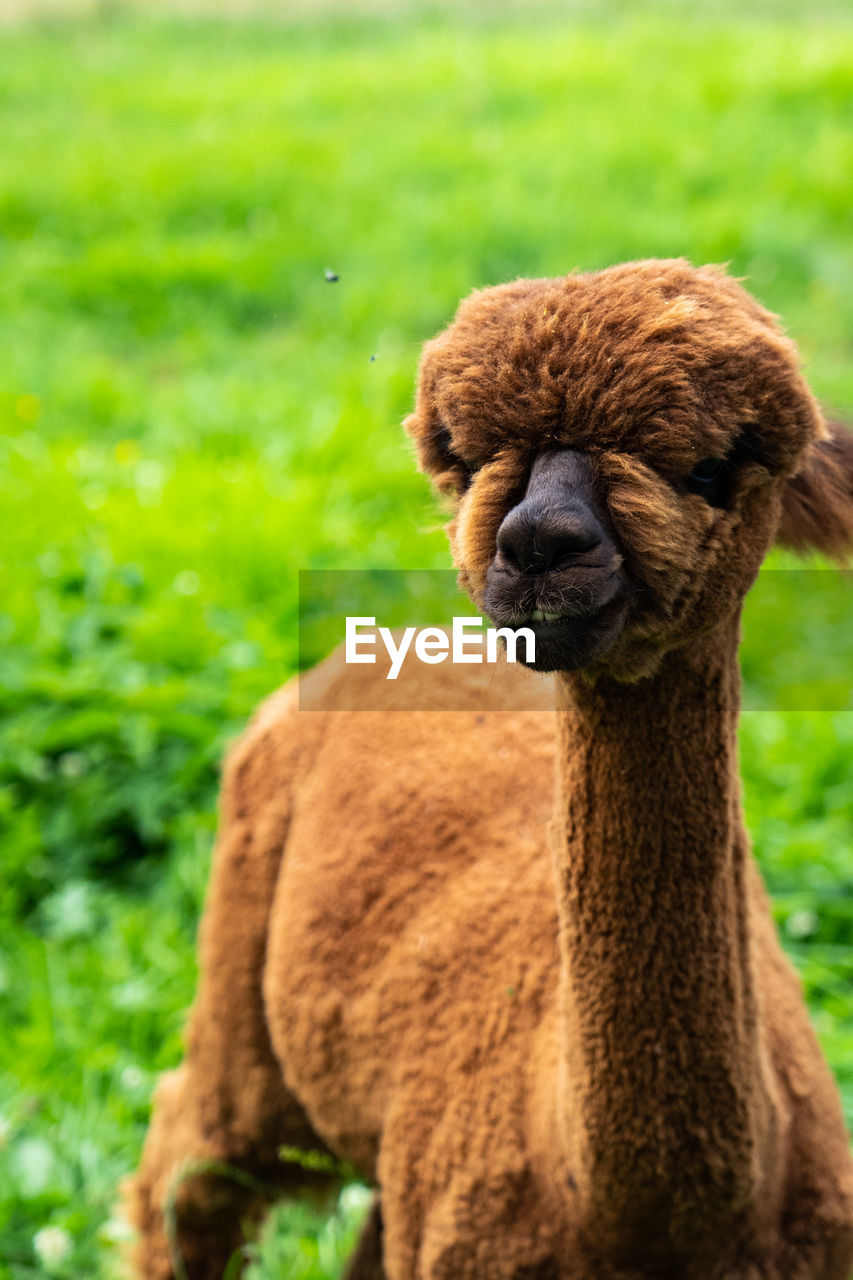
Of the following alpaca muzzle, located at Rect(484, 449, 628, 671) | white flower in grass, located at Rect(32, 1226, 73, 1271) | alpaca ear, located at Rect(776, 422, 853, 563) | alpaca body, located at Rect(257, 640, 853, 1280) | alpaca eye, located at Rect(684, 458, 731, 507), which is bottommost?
white flower in grass, located at Rect(32, 1226, 73, 1271)

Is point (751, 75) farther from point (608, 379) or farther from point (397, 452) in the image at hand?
point (608, 379)

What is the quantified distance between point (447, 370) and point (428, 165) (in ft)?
24.4

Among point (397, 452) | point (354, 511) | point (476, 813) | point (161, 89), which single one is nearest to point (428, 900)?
point (476, 813)

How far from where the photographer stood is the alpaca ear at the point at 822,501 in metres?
1.42

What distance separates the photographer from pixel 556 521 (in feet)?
3.52

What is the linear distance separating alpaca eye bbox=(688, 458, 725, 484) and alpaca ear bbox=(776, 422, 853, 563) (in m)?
0.27

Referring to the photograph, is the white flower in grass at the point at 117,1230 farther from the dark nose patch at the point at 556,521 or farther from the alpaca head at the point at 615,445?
the dark nose patch at the point at 556,521

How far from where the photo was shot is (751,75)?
8906mm

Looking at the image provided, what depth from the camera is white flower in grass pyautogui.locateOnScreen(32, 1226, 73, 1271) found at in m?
2.87

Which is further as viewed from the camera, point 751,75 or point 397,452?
point 751,75

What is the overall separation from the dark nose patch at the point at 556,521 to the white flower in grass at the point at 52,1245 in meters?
2.46

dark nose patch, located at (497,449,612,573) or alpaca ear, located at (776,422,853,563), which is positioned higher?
alpaca ear, located at (776,422,853,563)

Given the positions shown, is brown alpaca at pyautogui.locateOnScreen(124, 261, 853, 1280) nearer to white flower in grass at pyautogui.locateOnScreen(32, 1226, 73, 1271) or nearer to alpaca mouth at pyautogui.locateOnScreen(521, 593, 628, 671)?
alpaca mouth at pyautogui.locateOnScreen(521, 593, 628, 671)

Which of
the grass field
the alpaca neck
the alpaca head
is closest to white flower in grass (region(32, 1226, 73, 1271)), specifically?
the grass field
